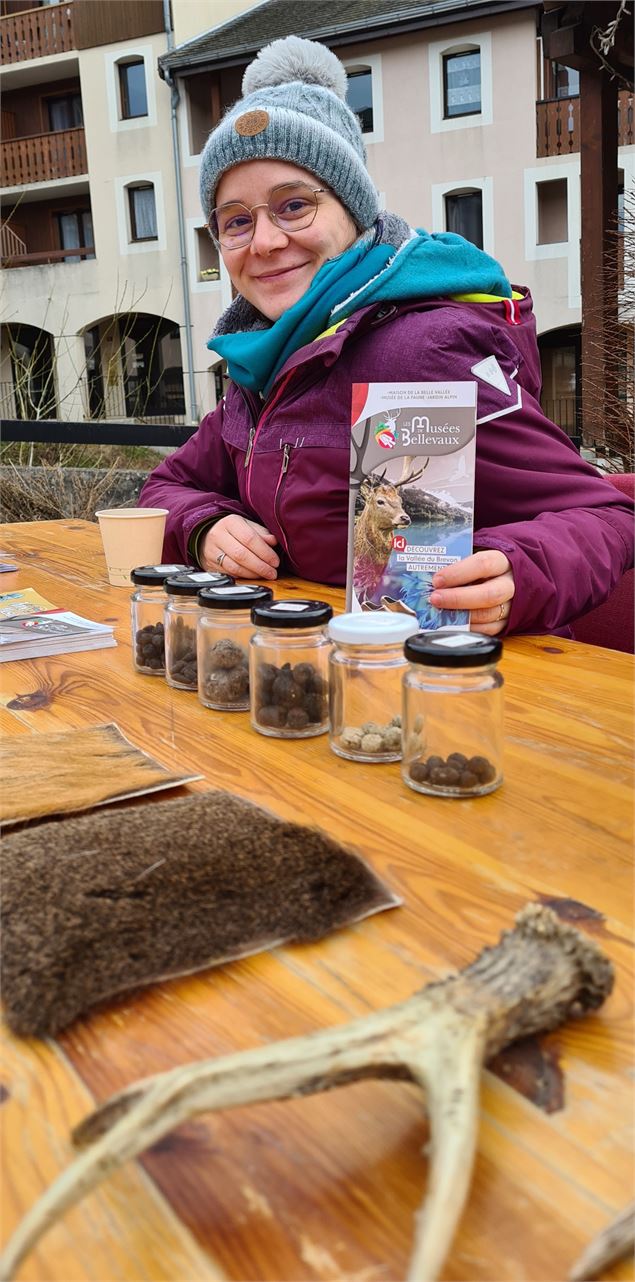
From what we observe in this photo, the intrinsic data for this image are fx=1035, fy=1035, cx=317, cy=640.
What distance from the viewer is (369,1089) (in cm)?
49

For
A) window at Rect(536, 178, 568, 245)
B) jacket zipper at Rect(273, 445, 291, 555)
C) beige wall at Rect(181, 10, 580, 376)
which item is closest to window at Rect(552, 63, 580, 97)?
beige wall at Rect(181, 10, 580, 376)

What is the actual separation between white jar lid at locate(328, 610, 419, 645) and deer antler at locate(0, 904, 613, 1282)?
1.25 ft

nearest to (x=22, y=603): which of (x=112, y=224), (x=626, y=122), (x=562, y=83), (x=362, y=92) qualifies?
(x=626, y=122)

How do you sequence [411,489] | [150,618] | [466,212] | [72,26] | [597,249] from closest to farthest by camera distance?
[411,489] → [150,618] → [597,249] → [466,212] → [72,26]

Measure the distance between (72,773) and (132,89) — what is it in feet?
56.3

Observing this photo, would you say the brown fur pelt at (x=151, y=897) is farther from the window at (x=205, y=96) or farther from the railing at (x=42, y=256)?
the railing at (x=42, y=256)

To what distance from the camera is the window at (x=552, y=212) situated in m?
13.4

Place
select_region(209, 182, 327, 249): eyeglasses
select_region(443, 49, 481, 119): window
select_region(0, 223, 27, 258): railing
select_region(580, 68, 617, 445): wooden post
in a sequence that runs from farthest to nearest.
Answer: select_region(0, 223, 27, 258): railing
select_region(443, 49, 481, 119): window
select_region(580, 68, 617, 445): wooden post
select_region(209, 182, 327, 249): eyeglasses

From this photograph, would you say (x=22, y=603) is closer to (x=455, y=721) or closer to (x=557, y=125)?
(x=455, y=721)

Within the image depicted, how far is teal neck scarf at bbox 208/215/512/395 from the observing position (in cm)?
159

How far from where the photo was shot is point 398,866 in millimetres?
711

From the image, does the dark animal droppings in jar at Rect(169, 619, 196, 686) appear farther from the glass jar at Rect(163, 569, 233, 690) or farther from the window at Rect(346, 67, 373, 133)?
the window at Rect(346, 67, 373, 133)

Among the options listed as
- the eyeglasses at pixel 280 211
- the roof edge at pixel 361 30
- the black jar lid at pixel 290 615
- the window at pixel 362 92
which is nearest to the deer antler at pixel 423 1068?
the black jar lid at pixel 290 615

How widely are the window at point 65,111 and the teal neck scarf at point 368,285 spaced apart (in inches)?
686
